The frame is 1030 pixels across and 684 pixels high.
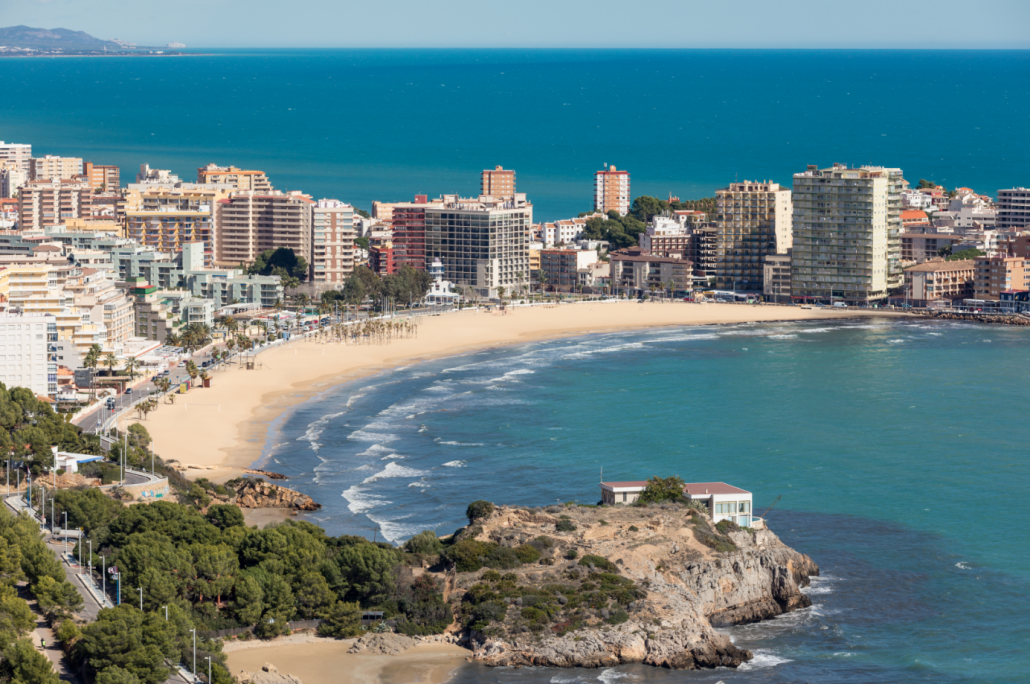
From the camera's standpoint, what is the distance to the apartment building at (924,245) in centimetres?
13450

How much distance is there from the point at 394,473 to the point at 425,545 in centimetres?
1590

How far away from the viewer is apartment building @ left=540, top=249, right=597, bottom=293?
133 m

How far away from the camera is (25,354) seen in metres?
74.1

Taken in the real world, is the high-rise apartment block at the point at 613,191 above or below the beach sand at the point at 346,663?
above

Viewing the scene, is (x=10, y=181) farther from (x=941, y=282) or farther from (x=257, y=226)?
(x=941, y=282)

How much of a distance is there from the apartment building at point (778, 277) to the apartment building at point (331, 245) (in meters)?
34.7

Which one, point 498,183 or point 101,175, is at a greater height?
point 101,175

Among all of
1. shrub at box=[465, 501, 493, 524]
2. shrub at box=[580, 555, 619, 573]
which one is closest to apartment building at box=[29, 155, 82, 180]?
shrub at box=[465, 501, 493, 524]

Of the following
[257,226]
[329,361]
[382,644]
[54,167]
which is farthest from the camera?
[54,167]

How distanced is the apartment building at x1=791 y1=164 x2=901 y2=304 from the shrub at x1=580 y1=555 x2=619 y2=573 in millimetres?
82253

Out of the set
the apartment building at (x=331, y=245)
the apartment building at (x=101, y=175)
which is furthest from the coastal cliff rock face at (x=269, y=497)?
the apartment building at (x=101, y=175)

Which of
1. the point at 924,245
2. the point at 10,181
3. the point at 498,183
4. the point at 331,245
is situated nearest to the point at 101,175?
the point at 10,181

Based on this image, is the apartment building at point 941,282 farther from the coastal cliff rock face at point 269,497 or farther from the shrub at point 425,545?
the shrub at point 425,545

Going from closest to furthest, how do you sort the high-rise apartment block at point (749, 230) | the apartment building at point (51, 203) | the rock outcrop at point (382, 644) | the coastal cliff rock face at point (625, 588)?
the rock outcrop at point (382, 644) → the coastal cliff rock face at point (625, 588) → the high-rise apartment block at point (749, 230) → the apartment building at point (51, 203)
